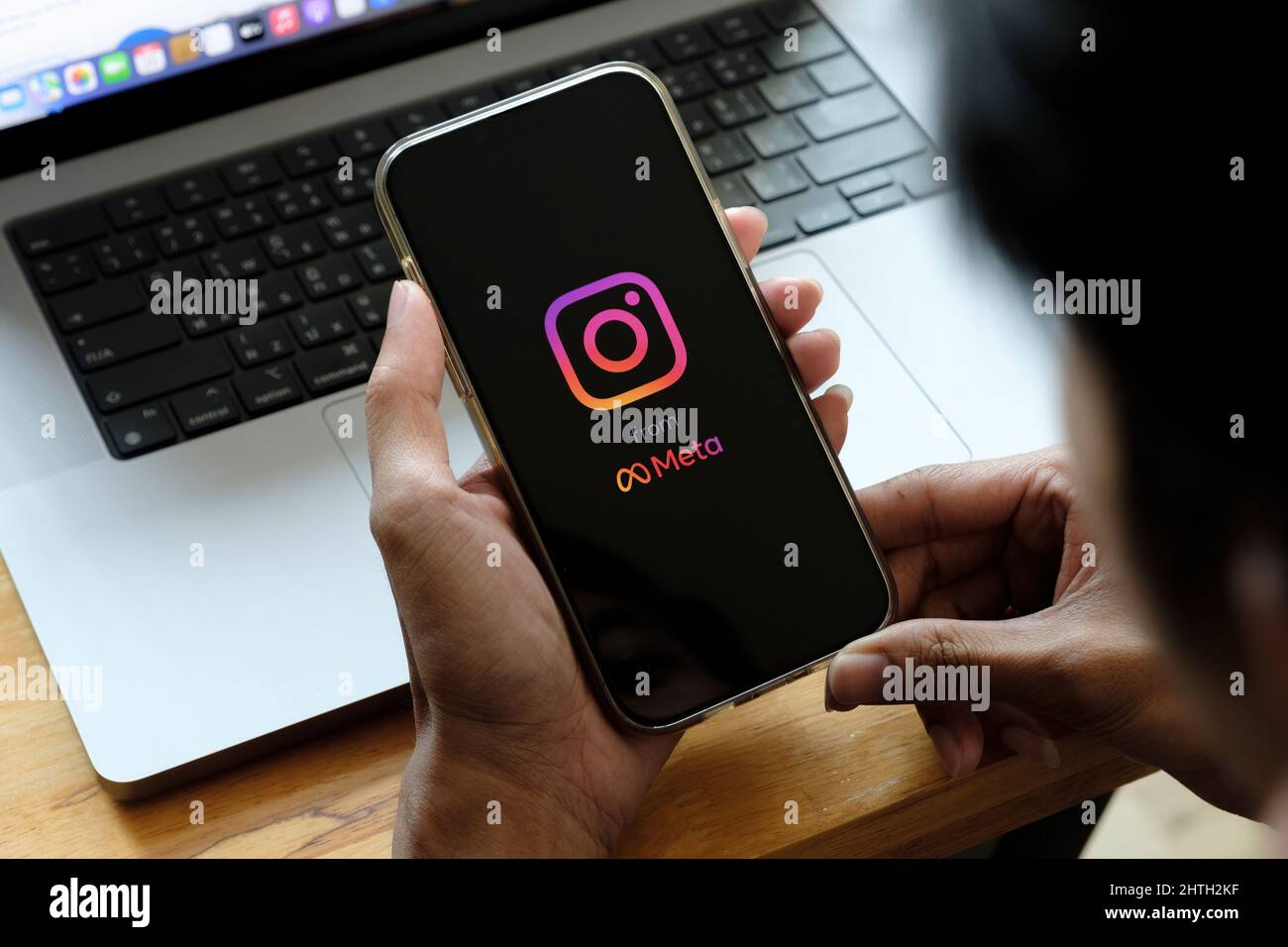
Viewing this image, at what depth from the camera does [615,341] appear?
21.2 inches

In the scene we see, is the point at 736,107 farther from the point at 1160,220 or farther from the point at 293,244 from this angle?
the point at 1160,220

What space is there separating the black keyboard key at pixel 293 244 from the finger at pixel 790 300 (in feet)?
0.90

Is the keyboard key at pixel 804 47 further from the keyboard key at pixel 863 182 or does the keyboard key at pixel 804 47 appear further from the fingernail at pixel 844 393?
the fingernail at pixel 844 393

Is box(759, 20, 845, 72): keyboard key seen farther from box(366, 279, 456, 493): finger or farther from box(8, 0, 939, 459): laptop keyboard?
box(366, 279, 456, 493): finger

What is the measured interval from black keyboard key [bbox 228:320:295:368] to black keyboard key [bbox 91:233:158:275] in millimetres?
80

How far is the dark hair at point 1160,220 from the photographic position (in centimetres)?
19

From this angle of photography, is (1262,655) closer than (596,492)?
Yes

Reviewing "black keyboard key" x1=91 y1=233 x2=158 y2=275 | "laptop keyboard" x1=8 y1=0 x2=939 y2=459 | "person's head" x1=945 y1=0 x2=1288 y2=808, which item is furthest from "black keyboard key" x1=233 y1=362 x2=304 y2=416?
"person's head" x1=945 y1=0 x2=1288 y2=808

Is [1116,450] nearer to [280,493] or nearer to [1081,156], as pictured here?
[1081,156]

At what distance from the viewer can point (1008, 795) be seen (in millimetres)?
542

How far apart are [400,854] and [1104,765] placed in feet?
1.03

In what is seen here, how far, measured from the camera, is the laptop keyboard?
0.64 meters

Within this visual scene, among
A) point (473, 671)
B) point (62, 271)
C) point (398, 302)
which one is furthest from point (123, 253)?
point (473, 671)
